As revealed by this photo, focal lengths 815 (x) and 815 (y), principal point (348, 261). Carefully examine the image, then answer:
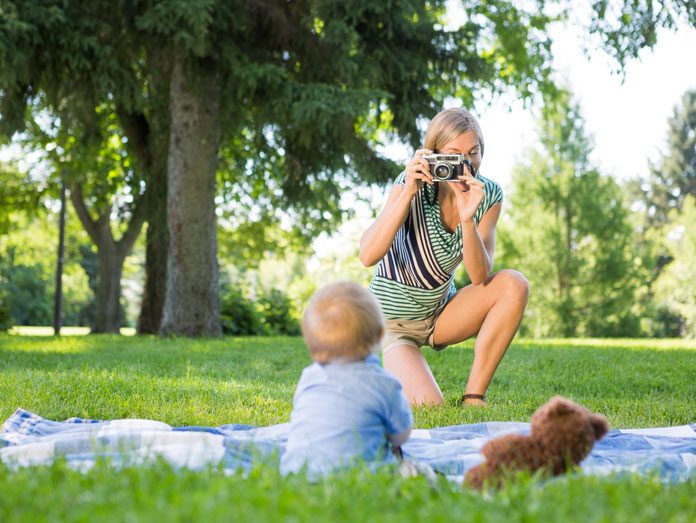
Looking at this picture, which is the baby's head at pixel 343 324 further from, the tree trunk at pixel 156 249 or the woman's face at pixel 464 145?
the tree trunk at pixel 156 249

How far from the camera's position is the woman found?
4312mm

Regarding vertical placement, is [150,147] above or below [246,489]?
above

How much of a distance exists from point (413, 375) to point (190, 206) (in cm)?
720

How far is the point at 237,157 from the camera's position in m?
15.4

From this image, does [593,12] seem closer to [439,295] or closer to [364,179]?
[364,179]

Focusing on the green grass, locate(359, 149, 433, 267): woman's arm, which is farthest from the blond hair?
the green grass

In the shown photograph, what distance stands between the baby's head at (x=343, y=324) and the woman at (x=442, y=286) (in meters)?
1.63

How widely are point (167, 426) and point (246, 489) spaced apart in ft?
5.57

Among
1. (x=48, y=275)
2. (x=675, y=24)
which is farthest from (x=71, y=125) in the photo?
(x=48, y=275)

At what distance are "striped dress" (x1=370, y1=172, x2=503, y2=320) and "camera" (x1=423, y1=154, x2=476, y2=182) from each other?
0.47 meters

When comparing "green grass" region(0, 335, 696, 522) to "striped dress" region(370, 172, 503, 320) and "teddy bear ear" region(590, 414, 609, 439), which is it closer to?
"teddy bear ear" region(590, 414, 609, 439)

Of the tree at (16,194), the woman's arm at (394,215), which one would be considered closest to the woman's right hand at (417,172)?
the woman's arm at (394,215)

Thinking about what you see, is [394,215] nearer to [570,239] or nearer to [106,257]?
[106,257]

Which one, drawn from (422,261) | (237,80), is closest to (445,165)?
(422,261)
